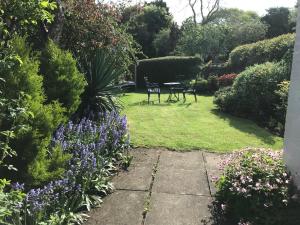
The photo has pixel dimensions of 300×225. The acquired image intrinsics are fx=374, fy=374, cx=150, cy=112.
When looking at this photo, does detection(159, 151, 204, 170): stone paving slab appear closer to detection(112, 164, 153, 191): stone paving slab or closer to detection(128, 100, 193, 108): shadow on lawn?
detection(112, 164, 153, 191): stone paving slab

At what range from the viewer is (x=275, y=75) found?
38.6ft

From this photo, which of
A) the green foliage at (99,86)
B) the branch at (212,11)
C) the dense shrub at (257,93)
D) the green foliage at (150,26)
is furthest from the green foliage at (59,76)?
the branch at (212,11)

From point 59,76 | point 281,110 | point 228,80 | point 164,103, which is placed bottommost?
point 164,103

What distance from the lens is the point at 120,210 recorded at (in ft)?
15.5

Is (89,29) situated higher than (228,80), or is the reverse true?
(89,29)

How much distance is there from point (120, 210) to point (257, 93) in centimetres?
838

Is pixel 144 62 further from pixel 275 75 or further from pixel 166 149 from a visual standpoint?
pixel 166 149

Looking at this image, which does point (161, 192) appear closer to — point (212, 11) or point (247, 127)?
point (247, 127)

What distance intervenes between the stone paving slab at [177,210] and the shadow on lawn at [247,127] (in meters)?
4.26

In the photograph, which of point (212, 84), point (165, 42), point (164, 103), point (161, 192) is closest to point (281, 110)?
point (164, 103)

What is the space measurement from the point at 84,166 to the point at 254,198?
7.21ft

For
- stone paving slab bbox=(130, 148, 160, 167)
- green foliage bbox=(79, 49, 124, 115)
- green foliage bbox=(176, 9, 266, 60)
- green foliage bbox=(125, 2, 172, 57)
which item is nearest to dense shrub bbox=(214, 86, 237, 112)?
green foliage bbox=(79, 49, 124, 115)

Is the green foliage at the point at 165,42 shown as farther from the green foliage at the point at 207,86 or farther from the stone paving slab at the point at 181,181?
the stone paving slab at the point at 181,181

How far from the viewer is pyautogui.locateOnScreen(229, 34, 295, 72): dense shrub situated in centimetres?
1518
